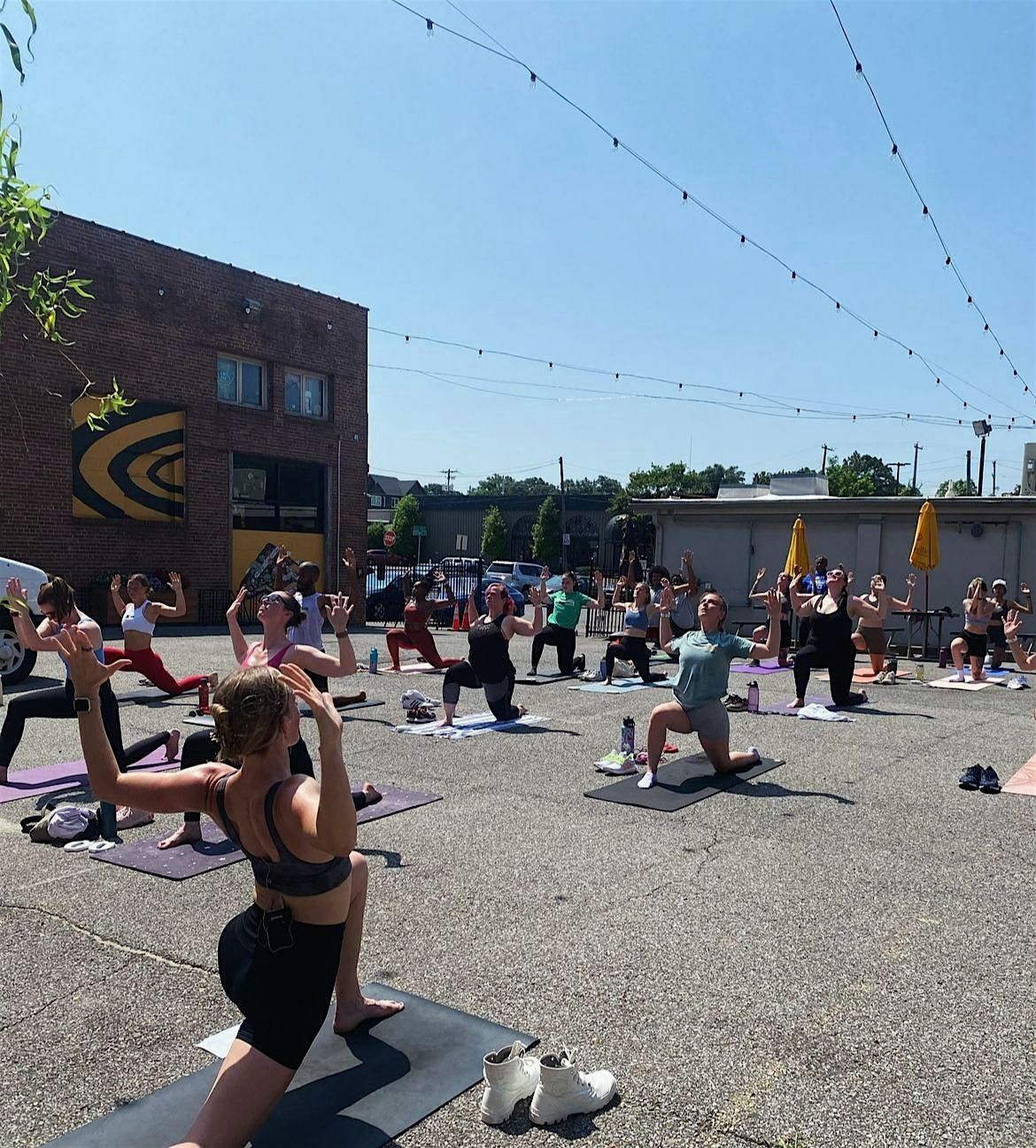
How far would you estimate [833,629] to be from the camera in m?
11.5

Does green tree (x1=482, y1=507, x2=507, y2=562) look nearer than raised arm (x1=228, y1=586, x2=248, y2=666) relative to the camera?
No

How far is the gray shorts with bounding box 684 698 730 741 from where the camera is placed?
7.58 meters

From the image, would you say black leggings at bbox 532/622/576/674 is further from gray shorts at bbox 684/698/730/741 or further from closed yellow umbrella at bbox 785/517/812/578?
gray shorts at bbox 684/698/730/741

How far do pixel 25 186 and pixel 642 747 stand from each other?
23.9ft

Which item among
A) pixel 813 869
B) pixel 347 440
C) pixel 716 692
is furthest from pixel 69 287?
pixel 347 440

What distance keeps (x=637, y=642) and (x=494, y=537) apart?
47.5m

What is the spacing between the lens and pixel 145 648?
961 centimetres

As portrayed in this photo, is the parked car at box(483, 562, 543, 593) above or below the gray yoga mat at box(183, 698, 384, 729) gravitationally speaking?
above

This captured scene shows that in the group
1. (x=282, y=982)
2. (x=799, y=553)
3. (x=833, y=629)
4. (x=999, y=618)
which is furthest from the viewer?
(x=799, y=553)

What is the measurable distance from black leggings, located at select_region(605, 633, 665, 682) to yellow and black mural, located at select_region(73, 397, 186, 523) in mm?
11862

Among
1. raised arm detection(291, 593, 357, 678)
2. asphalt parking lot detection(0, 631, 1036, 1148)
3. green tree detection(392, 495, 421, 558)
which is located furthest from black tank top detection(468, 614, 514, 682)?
green tree detection(392, 495, 421, 558)

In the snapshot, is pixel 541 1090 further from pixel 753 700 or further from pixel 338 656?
pixel 753 700

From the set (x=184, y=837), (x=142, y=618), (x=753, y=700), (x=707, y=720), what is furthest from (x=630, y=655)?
(x=184, y=837)

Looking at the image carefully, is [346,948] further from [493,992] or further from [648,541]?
[648,541]
